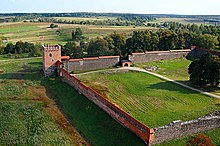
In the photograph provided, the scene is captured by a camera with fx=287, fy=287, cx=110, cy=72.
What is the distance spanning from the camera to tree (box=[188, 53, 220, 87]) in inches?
1409

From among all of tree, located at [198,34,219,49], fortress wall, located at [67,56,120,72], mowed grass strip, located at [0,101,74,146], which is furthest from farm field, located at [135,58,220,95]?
mowed grass strip, located at [0,101,74,146]

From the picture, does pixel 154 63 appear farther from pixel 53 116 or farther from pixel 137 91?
pixel 53 116

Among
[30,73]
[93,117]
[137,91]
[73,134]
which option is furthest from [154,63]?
[73,134]

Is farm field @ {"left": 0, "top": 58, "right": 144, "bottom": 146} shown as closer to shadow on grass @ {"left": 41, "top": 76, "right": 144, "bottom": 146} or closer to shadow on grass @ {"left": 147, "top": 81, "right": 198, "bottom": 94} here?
shadow on grass @ {"left": 41, "top": 76, "right": 144, "bottom": 146}

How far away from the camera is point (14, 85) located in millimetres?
38438

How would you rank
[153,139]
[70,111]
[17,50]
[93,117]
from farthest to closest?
[17,50]
[70,111]
[93,117]
[153,139]

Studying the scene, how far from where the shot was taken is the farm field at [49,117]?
24.7 metres

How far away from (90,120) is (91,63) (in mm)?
18446

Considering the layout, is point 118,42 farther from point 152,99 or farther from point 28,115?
point 28,115

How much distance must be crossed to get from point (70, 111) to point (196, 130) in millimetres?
13131

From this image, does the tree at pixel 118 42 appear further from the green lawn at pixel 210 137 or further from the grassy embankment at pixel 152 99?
the green lawn at pixel 210 137

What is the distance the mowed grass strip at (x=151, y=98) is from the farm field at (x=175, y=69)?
2.71 meters

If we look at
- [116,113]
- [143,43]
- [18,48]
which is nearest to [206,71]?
[116,113]

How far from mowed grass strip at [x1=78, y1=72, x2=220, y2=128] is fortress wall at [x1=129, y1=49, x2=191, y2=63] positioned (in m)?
7.82
